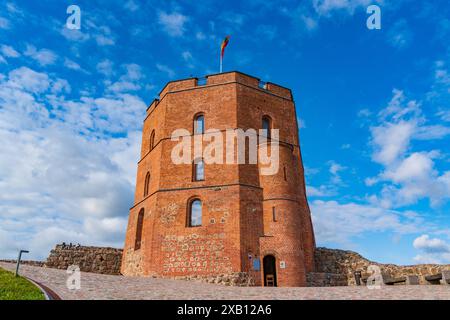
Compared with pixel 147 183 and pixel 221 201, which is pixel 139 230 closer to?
pixel 147 183

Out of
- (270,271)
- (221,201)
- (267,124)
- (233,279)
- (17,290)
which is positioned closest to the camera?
(17,290)

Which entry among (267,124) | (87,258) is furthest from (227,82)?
(87,258)

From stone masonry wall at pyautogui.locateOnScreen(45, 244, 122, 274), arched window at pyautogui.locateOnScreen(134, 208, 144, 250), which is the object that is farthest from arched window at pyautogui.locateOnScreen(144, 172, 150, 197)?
stone masonry wall at pyautogui.locateOnScreen(45, 244, 122, 274)

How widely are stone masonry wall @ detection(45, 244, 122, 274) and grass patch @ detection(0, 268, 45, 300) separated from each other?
38.2ft

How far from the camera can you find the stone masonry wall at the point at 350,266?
19.1 metres

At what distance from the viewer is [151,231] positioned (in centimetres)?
1908

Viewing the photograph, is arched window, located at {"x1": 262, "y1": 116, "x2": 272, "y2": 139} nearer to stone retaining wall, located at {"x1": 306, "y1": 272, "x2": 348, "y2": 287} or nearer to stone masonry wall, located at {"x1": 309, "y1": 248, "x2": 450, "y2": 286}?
stone masonry wall, located at {"x1": 309, "y1": 248, "x2": 450, "y2": 286}

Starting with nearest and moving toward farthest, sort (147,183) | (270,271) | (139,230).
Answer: (270,271) → (139,230) → (147,183)

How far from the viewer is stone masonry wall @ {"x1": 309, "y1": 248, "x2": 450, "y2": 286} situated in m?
19.1

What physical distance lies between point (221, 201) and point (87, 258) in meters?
9.80

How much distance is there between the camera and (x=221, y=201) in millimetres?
18531

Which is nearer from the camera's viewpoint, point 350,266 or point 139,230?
point 350,266
